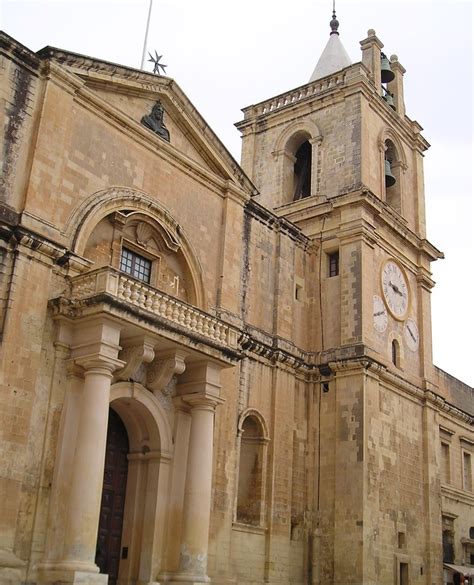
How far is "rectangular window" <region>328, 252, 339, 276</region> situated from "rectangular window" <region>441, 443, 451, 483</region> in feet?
29.8

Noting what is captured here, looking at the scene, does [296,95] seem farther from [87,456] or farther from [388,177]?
[87,456]

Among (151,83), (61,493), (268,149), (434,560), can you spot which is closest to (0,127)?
(151,83)

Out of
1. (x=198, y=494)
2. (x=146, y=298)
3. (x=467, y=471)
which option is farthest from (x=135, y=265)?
(x=467, y=471)

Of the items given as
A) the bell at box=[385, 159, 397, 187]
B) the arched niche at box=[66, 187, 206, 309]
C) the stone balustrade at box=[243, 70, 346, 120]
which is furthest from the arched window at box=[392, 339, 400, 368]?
the stone balustrade at box=[243, 70, 346, 120]

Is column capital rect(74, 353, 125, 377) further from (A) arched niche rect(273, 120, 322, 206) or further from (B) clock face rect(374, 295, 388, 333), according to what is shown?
(A) arched niche rect(273, 120, 322, 206)

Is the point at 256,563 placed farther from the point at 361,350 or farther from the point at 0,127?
the point at 0,127

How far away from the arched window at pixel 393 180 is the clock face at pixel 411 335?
14.6 feet

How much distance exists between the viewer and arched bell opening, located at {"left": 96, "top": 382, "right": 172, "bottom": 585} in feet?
60.9

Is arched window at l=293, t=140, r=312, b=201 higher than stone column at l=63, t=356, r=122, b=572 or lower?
higher

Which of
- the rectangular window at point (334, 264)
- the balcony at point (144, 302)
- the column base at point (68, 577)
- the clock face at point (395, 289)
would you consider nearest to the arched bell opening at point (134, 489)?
the balcony at point (144, 302)

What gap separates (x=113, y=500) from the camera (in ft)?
63.2

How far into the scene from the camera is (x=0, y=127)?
1736cm

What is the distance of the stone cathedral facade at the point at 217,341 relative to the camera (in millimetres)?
16797

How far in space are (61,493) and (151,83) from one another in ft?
36.0
